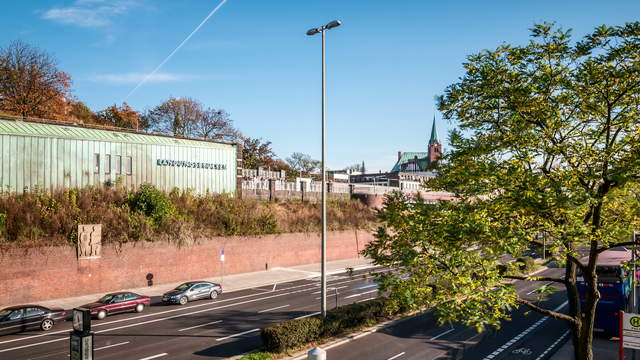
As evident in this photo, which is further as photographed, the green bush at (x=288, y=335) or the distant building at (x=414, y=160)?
the distant building at (x=414, y=160)

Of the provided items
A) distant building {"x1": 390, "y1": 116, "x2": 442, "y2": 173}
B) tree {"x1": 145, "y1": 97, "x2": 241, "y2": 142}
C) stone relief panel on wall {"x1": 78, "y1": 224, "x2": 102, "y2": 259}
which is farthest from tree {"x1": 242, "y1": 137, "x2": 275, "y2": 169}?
distant building {"x1": 390, "y1": 116, "x2": 442, "y2": 173}

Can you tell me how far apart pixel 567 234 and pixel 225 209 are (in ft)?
114

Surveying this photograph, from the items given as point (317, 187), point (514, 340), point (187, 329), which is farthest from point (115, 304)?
point (317, 187)

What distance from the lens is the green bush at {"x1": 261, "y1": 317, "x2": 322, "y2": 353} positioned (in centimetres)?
1708

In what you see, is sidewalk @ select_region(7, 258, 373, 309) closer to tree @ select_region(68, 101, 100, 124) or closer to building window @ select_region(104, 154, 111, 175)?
building window @ select_region(104, 154, 111, 175)

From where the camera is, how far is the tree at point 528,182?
392 inches

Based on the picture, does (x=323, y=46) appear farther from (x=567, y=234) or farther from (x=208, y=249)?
(x=208, y=249)

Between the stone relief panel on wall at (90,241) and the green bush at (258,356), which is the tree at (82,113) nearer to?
the stone relief panel on wall at (90,241)

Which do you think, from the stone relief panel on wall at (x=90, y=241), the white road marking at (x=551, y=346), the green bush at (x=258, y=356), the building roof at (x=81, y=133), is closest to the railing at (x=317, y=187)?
the building roof at (x=81, y=133)

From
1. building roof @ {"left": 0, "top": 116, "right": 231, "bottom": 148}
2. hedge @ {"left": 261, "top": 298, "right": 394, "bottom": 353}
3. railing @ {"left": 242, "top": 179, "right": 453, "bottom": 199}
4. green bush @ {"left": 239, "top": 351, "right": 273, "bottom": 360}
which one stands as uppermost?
building roof @ {"left": 0, "top": 116, "right": 231, "bottom": 148}

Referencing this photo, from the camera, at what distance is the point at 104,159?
3716 cm

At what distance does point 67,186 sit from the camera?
34750 millimetres

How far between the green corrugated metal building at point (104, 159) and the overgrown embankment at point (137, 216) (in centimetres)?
129

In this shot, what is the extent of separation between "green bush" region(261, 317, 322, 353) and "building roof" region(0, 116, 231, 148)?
2699 cm
